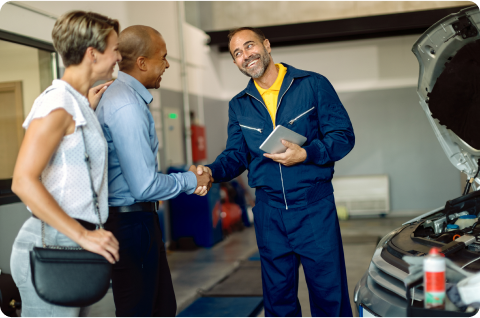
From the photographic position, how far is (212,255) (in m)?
5.44

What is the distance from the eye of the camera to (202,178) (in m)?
2.18

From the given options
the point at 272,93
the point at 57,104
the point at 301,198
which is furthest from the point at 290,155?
the point at 57,104

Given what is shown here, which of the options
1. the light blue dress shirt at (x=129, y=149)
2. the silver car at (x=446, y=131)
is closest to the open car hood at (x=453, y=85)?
the silver car at (x=446, y=131)

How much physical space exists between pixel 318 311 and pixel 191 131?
4769 millimetres

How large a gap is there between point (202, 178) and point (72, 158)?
2.96 feet

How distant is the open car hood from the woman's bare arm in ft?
5.79

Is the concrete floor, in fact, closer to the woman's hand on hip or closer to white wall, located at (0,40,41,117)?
white wall, located at (0,40,41,117)

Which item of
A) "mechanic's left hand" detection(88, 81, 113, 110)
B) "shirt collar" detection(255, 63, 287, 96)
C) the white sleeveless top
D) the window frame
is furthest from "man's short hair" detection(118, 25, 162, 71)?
the window frame

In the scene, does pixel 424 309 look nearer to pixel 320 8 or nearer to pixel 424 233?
pixel 424 233

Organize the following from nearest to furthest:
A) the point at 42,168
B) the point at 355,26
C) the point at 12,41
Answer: the point at 42,168 → the point at 12,41 → the point at 355,26

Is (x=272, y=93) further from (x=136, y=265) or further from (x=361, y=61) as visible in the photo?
(x=361, y=61)

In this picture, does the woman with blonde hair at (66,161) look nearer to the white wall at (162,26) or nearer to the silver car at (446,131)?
the silver car at (446,131)

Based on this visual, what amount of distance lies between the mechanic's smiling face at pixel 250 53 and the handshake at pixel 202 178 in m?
0.57

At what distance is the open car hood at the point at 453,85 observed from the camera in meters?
2.10
